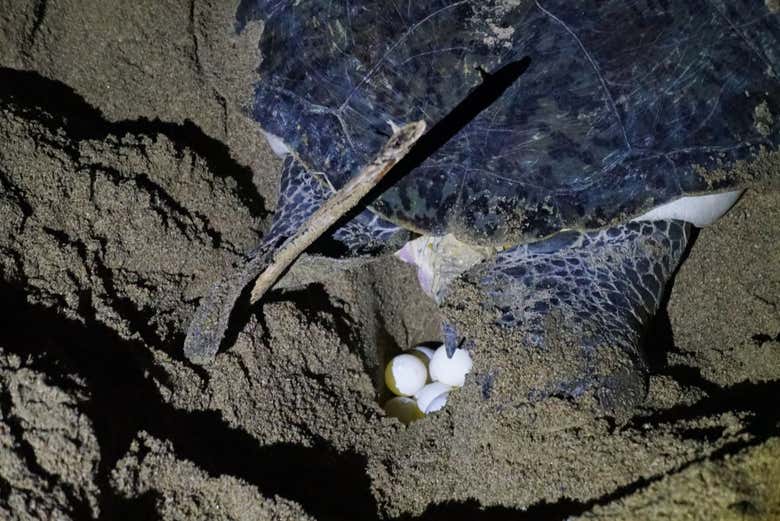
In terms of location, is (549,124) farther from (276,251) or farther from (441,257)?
(276,251)

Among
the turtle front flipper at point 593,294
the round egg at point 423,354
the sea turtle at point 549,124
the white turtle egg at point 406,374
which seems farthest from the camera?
the round egg at point 423,354

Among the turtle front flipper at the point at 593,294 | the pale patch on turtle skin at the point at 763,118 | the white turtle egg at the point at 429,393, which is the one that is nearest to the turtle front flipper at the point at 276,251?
the turtle front flipper at the point at 593,294

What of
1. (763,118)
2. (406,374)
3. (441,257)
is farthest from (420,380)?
(763,118)

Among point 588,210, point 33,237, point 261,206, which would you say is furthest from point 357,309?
point 33,237

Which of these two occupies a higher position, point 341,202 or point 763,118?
point 341,202

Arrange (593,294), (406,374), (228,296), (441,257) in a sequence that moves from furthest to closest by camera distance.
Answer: (406,374), (441,257), (593,294), (228,296)

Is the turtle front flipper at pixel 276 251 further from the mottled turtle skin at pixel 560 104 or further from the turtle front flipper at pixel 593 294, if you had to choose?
the turtle front flipper at pixel 593 294
